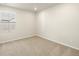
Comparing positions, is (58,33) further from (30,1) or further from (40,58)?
(30,1)

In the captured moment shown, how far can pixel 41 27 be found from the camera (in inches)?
84.9

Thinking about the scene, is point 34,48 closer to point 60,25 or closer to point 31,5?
point 60,25

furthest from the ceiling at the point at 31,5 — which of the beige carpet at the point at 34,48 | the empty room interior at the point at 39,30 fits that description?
the beige carpet at the point at 34,48

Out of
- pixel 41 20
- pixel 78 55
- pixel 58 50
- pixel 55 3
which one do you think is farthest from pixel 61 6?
pixel 78 55

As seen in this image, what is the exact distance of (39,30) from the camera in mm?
2143

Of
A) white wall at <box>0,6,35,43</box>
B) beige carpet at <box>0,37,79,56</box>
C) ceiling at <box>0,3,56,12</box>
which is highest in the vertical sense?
ceiling at <box>0,3,56,12</box>

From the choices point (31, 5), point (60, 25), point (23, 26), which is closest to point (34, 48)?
point (23, 26)

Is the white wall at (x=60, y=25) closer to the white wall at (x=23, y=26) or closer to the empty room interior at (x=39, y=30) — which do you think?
the empty room interior at (x=39, y=30)

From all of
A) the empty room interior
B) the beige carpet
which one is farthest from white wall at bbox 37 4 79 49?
the beige carpet

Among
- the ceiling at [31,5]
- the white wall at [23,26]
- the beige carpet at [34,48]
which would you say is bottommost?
the beige carpet at [34,48]

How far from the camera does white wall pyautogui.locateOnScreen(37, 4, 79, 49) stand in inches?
80.7

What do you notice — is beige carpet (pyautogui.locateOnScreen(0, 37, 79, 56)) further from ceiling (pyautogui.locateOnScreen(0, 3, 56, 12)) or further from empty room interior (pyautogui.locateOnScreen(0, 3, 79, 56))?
ceiling (pyautogui.locateOnScreen(0, 3, 56, 12))

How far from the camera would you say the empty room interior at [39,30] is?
200cm

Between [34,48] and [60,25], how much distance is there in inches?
28.3
